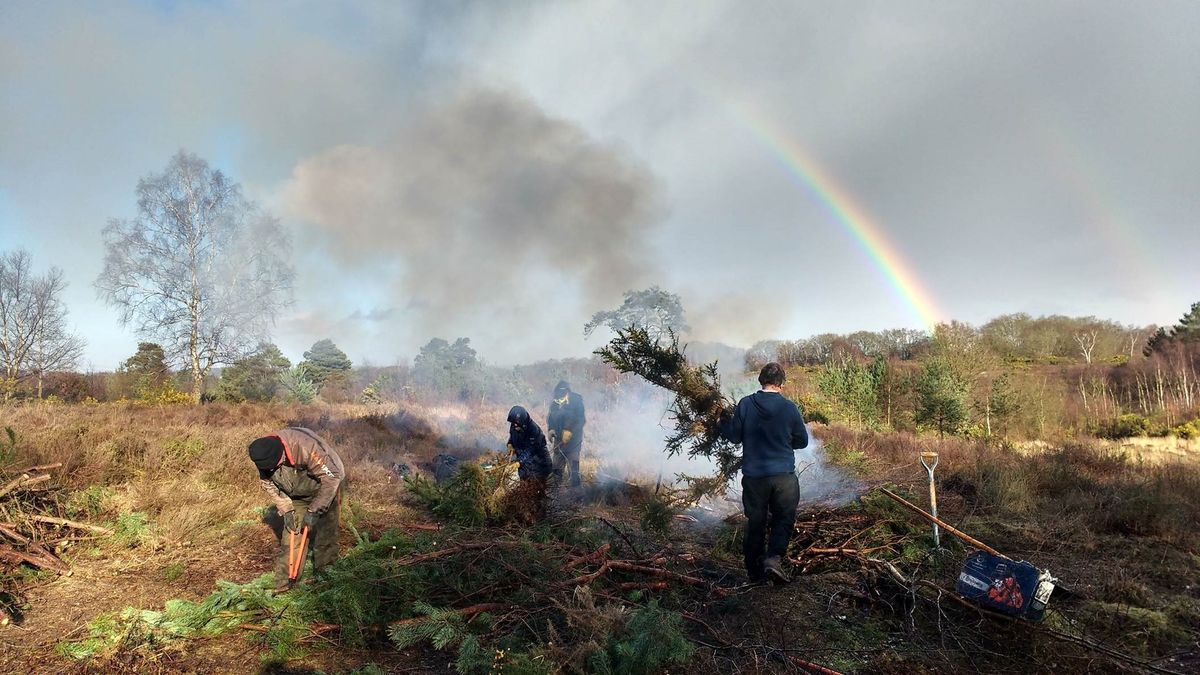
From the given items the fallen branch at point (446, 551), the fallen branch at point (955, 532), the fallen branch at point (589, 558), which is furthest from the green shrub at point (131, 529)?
the fallen branch at point (955, 532)

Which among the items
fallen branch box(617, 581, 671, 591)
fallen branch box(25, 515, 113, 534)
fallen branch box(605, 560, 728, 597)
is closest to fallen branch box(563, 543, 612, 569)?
fallen branch box(605, 560, 728, 597)

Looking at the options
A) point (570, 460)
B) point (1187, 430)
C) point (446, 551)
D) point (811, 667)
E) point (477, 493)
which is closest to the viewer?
point (811, 667)

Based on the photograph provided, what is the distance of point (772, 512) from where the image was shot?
488 centimetres

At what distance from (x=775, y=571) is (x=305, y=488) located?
4274 millimetres

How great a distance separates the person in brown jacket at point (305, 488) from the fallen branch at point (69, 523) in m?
2.24

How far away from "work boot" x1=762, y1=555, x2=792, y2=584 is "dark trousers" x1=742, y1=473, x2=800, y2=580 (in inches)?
2.0

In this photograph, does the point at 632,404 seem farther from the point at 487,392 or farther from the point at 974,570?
the point at 974,570

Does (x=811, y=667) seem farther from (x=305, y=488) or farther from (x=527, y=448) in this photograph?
(x=527, y=448)

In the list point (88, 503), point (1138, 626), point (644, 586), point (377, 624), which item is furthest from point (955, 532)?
point (88, 503)

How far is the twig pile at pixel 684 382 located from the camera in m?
6.20

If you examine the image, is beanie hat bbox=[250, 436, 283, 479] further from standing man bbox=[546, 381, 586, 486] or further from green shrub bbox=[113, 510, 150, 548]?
standing man bbox=[546, 381, 586, 486]

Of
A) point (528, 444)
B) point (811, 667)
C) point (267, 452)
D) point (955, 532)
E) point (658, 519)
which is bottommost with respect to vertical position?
point (811, 667)

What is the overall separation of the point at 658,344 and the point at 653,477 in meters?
5.23

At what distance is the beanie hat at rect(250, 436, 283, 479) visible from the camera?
4945 mm
